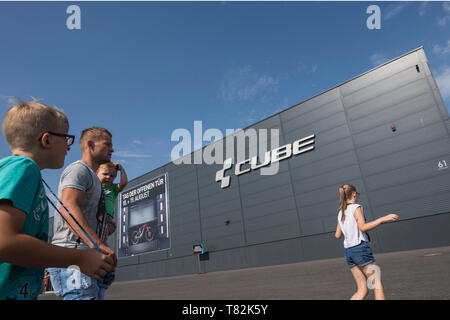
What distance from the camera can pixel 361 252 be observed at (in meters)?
3.60

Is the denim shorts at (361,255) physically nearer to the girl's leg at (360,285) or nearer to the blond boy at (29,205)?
the girl's leg at (360,285)

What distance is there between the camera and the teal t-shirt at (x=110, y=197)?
2.61 m

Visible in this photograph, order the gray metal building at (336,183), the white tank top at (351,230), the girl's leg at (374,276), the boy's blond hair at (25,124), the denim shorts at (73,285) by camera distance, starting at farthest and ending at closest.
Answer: the gray metal building at (336,183), the white tank top at (351,230), the girl's leg at (374,276), the denim shorts at (73,285), the boy's blond hair at (25,124)

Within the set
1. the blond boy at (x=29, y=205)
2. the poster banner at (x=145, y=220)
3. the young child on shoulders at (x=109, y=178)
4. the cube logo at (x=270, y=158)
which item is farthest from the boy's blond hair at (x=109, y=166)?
the poster banner at (x=145, y=220)

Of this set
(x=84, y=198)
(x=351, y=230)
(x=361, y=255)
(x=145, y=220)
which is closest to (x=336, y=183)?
(x=351, y=230)

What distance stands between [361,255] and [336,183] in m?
17.7

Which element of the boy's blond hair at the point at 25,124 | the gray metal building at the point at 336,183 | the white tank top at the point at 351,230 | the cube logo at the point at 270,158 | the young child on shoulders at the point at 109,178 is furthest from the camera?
the cube logo at the point at 270,158

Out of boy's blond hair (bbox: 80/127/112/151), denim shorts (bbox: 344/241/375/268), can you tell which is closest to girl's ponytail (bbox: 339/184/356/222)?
denim shorts (bbox: 344/241/375/268)

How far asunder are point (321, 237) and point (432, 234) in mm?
6466

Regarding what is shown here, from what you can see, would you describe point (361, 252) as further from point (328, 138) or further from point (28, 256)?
point (328, 138)

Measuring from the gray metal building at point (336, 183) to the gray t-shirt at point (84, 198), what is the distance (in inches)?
769
